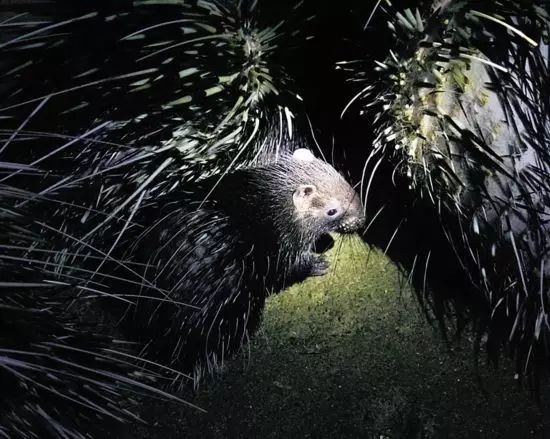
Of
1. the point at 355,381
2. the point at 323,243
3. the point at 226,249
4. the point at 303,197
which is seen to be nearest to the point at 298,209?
the point at 303,197

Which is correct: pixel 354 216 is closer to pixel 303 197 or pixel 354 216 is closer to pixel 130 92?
pixel 303 197

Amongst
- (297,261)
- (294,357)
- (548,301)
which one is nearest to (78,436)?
(294,357)

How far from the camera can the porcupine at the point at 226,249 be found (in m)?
1.58

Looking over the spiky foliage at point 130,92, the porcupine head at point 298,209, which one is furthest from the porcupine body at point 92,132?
the porcupine head at point 298,209

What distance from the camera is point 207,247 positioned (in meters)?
1.62

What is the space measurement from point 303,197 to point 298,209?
3cm

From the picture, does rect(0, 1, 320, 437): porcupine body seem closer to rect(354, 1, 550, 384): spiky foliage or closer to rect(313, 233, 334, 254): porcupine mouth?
rect(354, 1, 550, 384): spiky foliage

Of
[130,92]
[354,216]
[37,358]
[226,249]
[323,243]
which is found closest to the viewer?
[37,358]

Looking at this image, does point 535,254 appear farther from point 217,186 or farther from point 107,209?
point 107,209

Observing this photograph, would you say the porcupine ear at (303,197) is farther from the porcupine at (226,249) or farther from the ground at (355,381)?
the ground at (355,381)

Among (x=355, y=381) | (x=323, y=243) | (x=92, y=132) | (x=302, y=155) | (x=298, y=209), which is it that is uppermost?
(x=92, y=132)

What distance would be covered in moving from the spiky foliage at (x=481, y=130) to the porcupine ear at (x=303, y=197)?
0.90ft

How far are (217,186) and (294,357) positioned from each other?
17.5 inches

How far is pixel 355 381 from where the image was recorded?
1654mm
